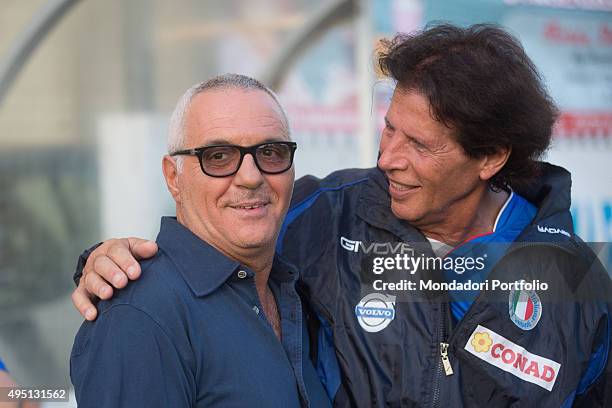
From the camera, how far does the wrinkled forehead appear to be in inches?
75.4

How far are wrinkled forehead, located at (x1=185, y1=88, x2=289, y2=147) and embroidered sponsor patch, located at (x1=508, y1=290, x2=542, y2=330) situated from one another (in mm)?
788

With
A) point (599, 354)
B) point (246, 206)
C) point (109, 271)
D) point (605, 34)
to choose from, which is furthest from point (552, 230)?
point (605, 34)

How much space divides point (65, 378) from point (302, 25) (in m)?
2.56

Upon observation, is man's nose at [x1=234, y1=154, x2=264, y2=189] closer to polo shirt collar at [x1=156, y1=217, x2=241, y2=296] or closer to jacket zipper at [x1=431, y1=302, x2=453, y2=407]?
polo shirt collar at [x1=156, y1=217, x2=241, y2=296]

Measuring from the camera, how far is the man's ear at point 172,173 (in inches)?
79.0

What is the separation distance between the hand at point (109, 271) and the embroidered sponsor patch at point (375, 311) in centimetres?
63

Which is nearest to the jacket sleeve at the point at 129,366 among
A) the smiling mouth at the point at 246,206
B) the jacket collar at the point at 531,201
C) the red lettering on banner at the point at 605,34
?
the smiling mouth at the point at 246,206

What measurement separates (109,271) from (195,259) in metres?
0.21

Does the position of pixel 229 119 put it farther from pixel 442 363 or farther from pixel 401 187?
pixel 442 363

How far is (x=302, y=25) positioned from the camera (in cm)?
489

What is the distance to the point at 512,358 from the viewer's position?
7.01 ft

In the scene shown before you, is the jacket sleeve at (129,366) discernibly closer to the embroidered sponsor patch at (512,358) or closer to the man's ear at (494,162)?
the embroidered sponsor patch at (512,358)

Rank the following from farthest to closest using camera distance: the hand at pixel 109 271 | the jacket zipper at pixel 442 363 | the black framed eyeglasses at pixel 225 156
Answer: the jacket zipper at pixel 442 363 < the black framed eyeglasses at pixel 225 156 < the hand at pixel 109 271

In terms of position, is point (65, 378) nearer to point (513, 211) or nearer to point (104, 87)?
point (104, 87)
